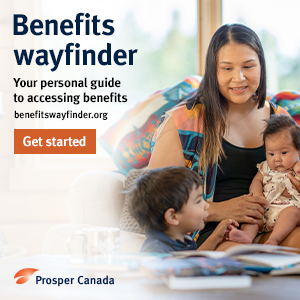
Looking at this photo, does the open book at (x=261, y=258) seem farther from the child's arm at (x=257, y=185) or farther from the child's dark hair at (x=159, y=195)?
the child's arm at (x=257, y=185)

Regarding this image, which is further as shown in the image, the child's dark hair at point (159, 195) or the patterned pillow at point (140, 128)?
the patterned pillow at point (140, 128)

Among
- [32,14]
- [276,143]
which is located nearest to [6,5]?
[32,14]

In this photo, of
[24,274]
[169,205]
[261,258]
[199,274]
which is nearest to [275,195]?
[169,205]

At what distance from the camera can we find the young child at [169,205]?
1.00 m

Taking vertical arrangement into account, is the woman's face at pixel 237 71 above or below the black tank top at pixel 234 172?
above

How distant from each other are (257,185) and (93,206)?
69cm

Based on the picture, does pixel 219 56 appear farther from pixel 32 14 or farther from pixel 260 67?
pixel 32 14

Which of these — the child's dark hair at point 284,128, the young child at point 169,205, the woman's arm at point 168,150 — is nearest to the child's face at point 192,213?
the young child at point 169,205

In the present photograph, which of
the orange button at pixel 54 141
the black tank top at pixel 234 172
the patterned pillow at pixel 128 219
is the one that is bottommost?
the patterned pillow at pixel 128 219

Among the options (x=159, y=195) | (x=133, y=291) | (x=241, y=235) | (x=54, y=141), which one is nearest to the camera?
(x=133, y=291)

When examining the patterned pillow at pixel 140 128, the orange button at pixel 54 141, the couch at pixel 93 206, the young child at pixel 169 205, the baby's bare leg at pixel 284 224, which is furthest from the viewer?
the orange button at pixel 54 141

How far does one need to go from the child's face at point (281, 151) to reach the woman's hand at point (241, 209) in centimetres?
14

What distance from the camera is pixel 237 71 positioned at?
1.40 meters

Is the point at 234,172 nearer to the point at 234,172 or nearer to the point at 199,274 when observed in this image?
the point at 234,172
